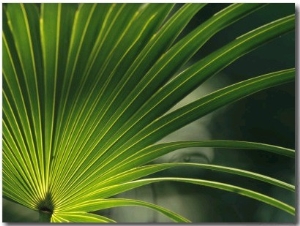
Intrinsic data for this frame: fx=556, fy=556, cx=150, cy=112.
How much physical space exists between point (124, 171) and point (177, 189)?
0.68ft

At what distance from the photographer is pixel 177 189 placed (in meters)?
2.05

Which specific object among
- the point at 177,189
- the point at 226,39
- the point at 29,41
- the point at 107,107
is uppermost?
the point at 226,39

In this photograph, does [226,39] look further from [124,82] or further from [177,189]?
[177,189]

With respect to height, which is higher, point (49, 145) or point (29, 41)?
point (29, 41)

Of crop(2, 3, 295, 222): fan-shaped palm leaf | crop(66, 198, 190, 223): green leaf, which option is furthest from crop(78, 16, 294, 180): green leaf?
crop(66, 198, 190, 223): green leaf

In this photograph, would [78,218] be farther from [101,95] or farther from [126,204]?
[101,95]

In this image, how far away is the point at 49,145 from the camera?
6.64 ft

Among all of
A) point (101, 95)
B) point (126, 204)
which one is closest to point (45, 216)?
point (126, 204)

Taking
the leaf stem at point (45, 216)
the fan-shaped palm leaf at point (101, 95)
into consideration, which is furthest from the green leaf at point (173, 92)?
the leaf stem at point (45, 216)

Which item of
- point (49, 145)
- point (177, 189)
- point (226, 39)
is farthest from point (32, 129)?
point (226, 39)

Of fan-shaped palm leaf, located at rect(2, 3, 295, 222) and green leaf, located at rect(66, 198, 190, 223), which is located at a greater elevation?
fan-shaped palm leaf, located at rect(2, 3, 295, 222)

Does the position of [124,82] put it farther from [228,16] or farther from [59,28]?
[228,16]

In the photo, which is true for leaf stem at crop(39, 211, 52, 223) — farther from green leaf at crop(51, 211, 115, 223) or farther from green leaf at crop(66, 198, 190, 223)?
green leaf at crop(66, 198, 190, 223)

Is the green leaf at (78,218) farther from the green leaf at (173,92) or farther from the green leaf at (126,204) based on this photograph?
the green leaf at (173,92)
